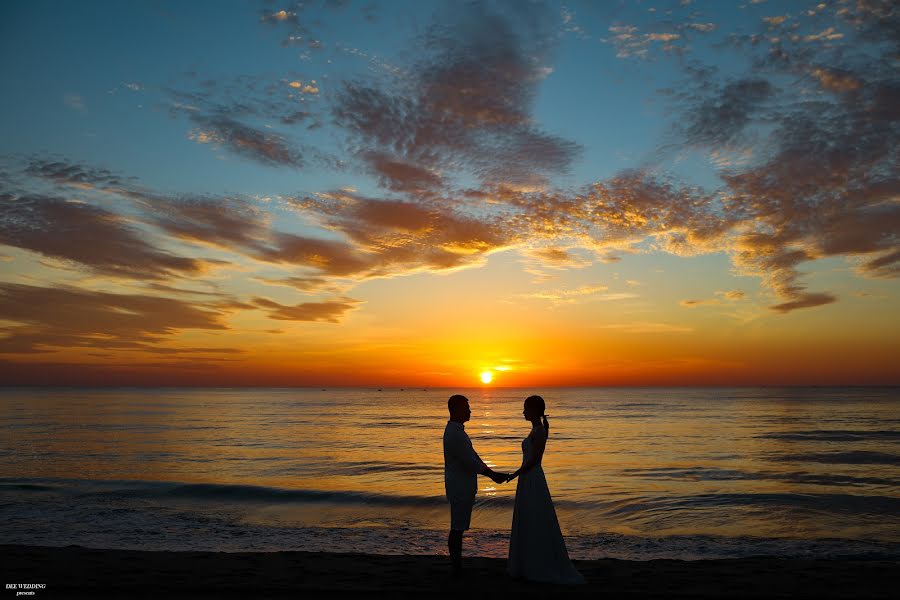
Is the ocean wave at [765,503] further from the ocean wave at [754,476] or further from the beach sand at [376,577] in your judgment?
the beach sand at [376,577]

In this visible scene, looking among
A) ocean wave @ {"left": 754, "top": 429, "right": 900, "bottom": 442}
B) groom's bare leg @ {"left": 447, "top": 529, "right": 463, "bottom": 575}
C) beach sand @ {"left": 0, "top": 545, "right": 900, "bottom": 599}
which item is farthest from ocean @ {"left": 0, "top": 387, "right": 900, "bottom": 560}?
groom's bare leg @ {"left": 447, "top": 529, "right": 463, "bottom": 575}

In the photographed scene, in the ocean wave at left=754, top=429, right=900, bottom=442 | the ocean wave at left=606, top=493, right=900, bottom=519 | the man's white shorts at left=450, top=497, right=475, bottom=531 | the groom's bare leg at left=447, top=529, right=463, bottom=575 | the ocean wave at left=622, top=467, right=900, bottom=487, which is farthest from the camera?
the ocean wave at left=754, top=429, right=900, bottom=442

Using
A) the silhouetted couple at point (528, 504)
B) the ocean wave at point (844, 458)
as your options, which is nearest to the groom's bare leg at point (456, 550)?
the silhouetted couple at point (528, 504)

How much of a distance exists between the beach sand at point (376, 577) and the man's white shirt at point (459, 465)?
1280mm

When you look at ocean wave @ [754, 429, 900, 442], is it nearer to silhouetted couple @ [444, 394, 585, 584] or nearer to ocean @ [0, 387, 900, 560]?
ocean @ [0, 387, 900, 560]

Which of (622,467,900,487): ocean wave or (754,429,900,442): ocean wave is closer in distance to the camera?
(622,467,900,487): ocean wave

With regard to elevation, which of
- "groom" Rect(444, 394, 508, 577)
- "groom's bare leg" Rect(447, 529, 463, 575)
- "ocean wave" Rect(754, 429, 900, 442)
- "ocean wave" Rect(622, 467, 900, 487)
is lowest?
"ocean wave" Rect(754, 429, 900, 442)

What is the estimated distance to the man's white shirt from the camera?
833cm

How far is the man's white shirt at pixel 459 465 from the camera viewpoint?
8.33 meters

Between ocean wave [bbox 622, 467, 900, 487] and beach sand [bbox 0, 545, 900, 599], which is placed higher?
beach sand [bbox 0, 545, 900, 599]

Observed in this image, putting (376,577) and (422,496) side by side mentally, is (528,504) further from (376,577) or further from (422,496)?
(422,496)

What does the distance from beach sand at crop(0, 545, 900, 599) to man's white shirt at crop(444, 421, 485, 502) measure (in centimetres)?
128

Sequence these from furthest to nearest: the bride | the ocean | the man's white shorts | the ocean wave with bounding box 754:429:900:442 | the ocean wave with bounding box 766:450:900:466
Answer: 1. the ocean wave with bounding box 754:429:900:442
2. the ocean wave with bounding box 766:450:900:466
3. the ocean
4. the man's white shorts
5. the bride

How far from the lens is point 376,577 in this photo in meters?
8.89
